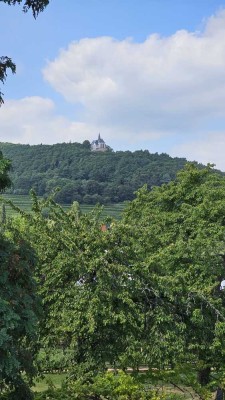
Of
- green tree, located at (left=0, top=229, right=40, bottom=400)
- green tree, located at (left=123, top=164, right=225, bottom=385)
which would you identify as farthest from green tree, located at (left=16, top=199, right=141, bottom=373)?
green tree, located at (left=0, top=229, right=40, bottom=400)

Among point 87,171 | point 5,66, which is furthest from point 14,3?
point 87,171

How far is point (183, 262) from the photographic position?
16.9m

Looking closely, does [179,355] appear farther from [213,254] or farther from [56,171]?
[56,171]

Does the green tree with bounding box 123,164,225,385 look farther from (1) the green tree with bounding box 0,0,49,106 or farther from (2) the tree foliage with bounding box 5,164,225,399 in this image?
(1) the green tree with bounding box 0,0,49,106

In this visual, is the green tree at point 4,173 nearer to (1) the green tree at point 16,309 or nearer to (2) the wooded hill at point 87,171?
(1) the green tree at point 16,309

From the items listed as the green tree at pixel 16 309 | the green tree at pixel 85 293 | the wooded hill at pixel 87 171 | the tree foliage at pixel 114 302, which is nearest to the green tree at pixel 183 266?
the tree foliage at pixel 114 302

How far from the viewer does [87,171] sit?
119 meters

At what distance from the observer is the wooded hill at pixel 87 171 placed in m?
99.4

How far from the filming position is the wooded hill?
326ft

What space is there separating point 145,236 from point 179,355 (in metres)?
3.72

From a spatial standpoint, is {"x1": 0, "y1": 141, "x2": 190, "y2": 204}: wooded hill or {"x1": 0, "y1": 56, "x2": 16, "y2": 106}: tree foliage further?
{"x1": 0, "y1": 141, "x2": 190, "y2": 204}: wooded hill

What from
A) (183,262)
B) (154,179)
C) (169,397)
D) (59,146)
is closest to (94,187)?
(154,179)

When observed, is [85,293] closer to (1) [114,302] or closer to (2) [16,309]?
(1) [114,302]

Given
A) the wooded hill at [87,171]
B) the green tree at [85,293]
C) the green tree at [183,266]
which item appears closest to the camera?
the green tree at [85,293]
